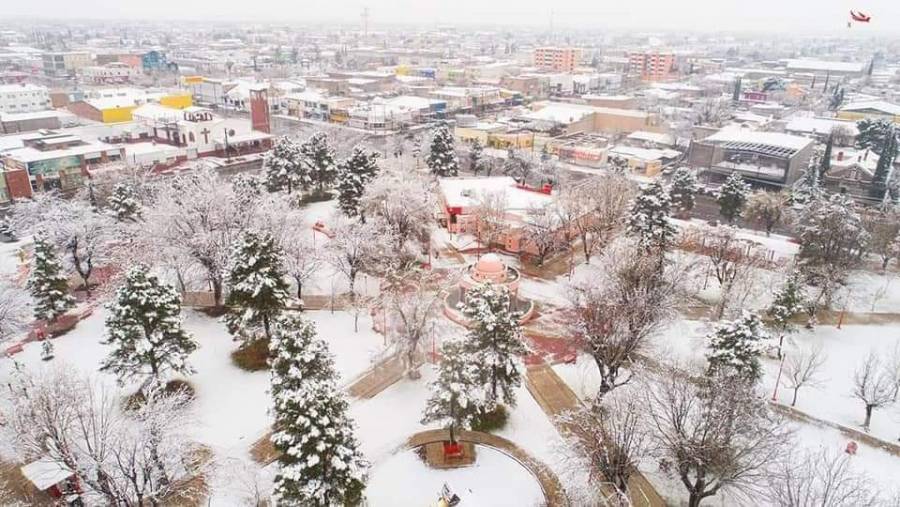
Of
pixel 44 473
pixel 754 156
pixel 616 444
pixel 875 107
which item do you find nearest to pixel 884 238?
pixel 754 156

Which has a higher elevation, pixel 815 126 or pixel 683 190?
pixel 815 126

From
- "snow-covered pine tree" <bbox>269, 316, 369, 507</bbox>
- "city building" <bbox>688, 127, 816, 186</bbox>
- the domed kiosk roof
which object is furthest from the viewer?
"city building" <bbox>688, 127, 816, 186</bbox>

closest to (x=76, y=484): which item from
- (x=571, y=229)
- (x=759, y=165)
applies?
(x=571, y=229)

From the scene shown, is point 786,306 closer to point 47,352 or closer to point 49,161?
point 47,352

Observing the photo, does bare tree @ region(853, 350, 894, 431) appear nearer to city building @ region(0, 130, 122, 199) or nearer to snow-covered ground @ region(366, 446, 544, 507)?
snow-covered ground @ region(366, 446, 544, 507)

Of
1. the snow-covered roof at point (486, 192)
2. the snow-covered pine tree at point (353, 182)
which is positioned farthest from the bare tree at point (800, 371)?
the snow-covered pine tree at point (353, 182)

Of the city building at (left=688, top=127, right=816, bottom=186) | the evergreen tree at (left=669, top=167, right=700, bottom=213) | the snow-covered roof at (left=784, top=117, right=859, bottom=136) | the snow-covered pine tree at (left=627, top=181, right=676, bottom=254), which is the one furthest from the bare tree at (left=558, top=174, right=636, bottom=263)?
the snow-covered roof at (left=784, top=117, right=859, bottom=136)

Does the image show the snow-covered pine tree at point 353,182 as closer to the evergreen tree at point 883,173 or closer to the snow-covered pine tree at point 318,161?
the snow-covered pine tree at point 318,161
